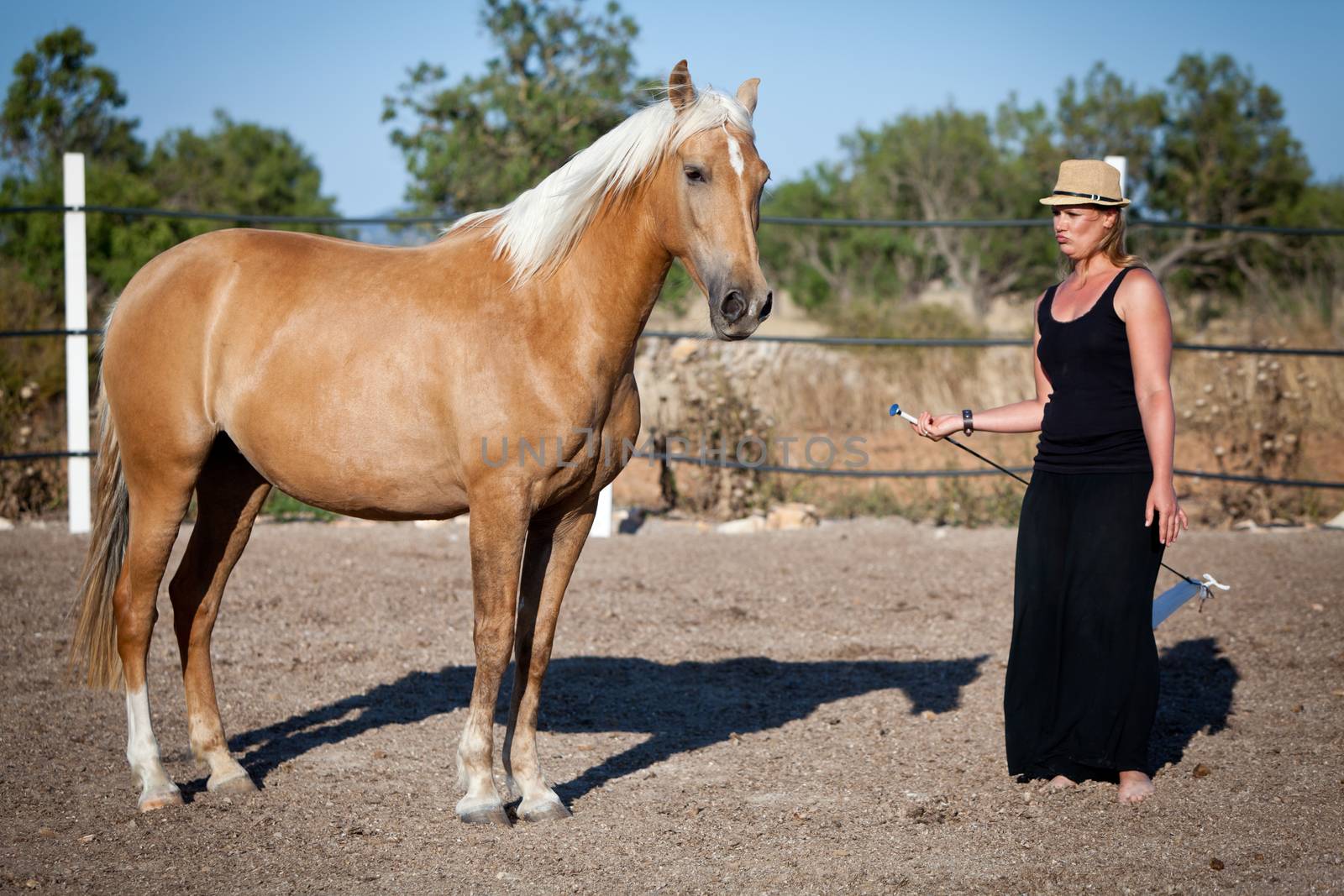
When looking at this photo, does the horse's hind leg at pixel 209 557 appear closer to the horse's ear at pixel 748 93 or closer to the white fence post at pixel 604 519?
the horse's ear at pixel 748 93

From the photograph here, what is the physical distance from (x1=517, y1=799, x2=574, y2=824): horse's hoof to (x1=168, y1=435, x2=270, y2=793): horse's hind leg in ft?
3.47

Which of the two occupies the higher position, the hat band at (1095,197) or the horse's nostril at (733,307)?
the hat band at (1095,197)

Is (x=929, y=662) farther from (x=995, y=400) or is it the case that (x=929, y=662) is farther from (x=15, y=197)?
(x=15, y=197)

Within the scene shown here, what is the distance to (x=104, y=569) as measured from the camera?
12.4 feet

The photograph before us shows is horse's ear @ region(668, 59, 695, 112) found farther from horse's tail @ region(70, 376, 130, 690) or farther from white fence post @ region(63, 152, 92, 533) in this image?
white fence post @ region(63, 152, 92, 533)

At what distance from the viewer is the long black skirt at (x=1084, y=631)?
136 inches

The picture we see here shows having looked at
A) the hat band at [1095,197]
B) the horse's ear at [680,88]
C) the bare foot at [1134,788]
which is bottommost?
the bare foot at [1134,788]

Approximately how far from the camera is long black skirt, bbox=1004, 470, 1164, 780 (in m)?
3.46

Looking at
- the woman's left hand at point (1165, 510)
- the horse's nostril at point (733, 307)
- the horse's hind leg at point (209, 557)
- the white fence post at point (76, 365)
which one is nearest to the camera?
the horse's nostril at point (733, 307)

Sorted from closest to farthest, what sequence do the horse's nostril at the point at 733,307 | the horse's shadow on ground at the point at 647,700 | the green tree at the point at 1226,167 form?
the horse's nostril at the point at 733,307, the horse's shadow on ground at the point at 647,700, the green tree at the point at 1226,167

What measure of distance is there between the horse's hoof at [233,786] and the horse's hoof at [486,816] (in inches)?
29.7

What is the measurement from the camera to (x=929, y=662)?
5094 mm

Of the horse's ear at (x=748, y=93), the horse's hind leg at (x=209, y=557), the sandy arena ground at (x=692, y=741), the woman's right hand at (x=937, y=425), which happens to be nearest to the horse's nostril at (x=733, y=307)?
the horse's ear at (x=748, y=93)

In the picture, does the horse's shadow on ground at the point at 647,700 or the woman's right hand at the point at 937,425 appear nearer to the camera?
the woman's right hand at the point at 937,425
